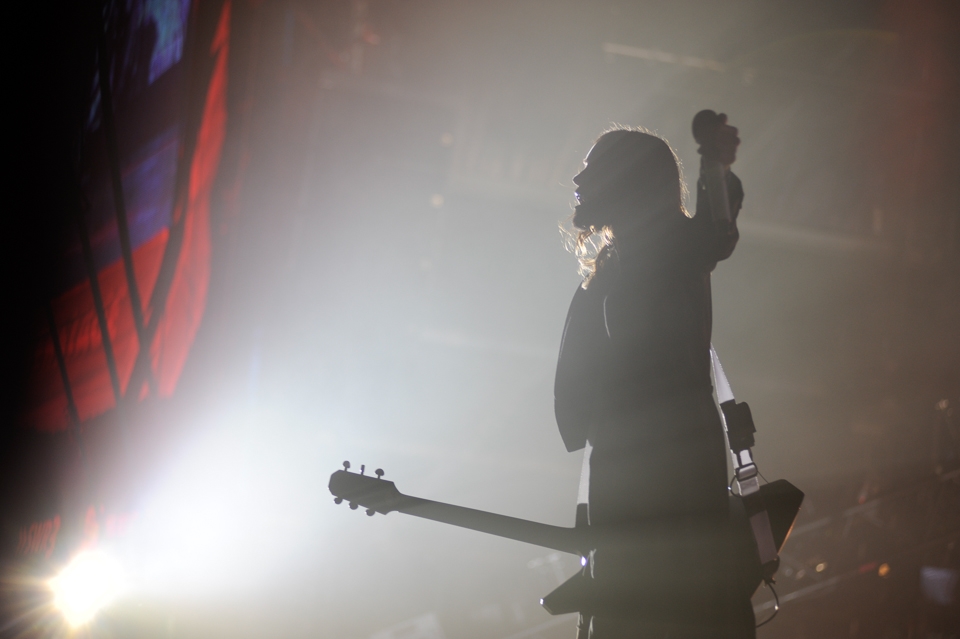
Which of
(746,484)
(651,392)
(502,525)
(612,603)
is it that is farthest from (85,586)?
(746,484)

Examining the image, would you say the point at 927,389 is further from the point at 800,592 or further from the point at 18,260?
the point at 18,260

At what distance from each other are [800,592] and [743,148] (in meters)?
4.38

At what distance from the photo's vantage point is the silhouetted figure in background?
3.54ft

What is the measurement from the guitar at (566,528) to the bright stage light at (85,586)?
877 mm

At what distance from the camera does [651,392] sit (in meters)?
1.18

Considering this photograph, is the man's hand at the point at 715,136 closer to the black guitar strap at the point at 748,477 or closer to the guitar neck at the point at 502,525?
the black guitar strap at the point at 748,477

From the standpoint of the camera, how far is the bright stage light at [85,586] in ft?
5.45

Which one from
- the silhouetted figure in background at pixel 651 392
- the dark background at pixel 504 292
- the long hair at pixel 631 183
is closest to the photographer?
the silhouetted figure in background at pixel 651 392

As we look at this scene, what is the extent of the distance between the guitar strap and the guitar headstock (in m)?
0.67

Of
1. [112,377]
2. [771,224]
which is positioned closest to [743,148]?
[771,224]

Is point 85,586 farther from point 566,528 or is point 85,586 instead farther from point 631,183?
point 631,183

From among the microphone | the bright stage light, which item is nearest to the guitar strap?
the microphone

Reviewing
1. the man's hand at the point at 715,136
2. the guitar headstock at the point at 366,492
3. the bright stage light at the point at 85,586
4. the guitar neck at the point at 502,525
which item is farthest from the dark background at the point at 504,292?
the man's hand at the point at 715,136

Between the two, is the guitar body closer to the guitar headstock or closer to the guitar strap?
the guitar strap
